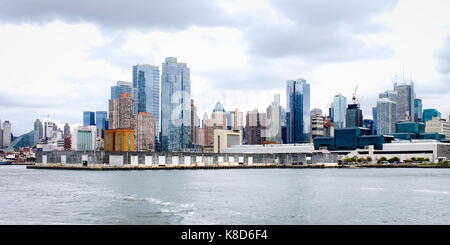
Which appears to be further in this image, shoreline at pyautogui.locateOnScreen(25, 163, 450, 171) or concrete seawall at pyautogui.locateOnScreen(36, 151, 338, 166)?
concrete seawall at pyautogui.locateOnScreen(36, 151, 338, 166)

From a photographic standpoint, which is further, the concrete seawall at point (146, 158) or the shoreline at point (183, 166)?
the concrete seawall at point (146, 158)

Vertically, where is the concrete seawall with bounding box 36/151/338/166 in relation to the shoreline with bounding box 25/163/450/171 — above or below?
above

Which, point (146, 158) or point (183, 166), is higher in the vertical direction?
point (146, 158)

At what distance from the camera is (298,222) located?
105 feet

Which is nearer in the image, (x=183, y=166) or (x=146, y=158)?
(x=146, y=158)

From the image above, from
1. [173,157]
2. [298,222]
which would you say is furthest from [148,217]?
[173,157]

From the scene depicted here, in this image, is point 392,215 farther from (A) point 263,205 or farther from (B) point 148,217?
(B) point 148,217

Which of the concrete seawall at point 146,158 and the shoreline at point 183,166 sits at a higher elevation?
the concrete seawall at point 146,158

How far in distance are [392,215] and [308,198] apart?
13702 mm

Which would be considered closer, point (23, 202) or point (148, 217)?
point (148, 217)

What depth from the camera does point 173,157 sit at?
508 ft

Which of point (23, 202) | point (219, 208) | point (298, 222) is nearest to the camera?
point (298, 222)
